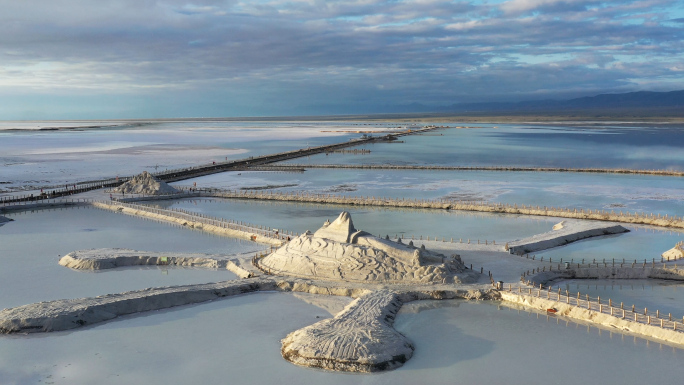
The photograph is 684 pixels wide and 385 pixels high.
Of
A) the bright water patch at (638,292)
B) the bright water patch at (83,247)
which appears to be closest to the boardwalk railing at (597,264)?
the bright water patch at (638,292)

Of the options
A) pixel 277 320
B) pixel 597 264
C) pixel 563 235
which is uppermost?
pixel 563 235

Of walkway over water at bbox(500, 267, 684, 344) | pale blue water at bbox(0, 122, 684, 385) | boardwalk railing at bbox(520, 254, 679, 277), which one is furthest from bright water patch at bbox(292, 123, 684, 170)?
walkway over water at bbox(500, 267, 684, 344)

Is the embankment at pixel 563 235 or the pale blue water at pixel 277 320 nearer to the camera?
the pale blue water at pixel 277 320

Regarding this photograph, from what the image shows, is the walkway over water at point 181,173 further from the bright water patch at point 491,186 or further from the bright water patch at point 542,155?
the bright water patch at point 542,155

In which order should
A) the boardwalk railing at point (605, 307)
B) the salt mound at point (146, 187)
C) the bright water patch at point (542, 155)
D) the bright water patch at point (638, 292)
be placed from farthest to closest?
the bright water patch at point (542, 155), the salt mound at point (146, 187), the bright water patch at point (638, 292), the boardwalk railing at point (605, 307)

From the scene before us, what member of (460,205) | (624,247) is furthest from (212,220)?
(624,247)

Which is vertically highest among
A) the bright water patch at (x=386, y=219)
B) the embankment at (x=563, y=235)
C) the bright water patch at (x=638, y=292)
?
the bright water patch at (x=386, y=219)

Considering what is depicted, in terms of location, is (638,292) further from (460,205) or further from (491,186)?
(491,186)

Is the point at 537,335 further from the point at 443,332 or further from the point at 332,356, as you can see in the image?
the point at 332,356
